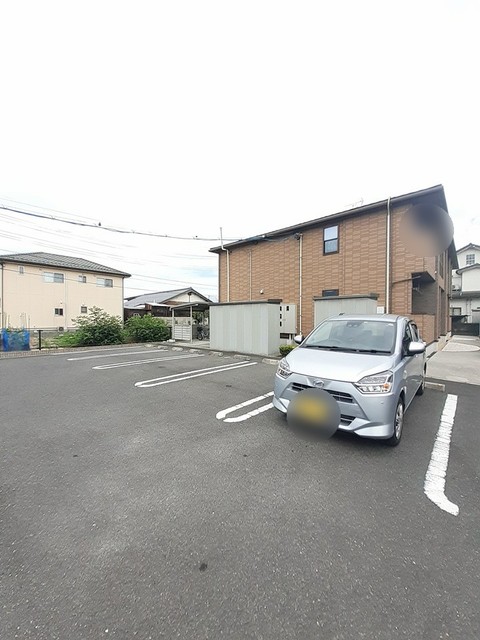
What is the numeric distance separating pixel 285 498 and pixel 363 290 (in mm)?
9399

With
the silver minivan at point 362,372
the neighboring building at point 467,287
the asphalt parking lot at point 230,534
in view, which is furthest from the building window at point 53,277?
the neighboring building at point 467,287

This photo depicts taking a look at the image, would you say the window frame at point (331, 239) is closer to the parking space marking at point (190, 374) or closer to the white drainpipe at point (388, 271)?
the white drainpipe at point (388, 271)

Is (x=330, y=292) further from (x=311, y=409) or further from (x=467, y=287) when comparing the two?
(x=467, y=287)

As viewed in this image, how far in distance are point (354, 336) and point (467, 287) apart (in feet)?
111

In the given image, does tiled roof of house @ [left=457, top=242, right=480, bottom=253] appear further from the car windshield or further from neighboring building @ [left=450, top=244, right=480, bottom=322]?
the car windshield

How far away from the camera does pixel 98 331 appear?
13484 mm

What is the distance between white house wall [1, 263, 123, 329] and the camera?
20327 mm

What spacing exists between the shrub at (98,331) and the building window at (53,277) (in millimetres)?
11579

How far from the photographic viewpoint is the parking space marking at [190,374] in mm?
5949

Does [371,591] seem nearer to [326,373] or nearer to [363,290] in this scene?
[326,373]

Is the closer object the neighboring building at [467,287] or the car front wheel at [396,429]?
the car front wheel at [396,429]

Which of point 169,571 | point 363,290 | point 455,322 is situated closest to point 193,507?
point 169,571

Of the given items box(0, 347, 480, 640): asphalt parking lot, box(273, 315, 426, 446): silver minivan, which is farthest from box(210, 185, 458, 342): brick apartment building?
box(0, 347, 480, 640): asphalt parking lot

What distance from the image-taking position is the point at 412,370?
12.9ft
